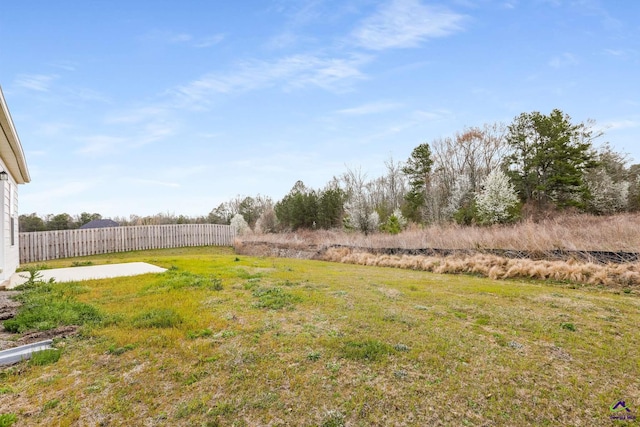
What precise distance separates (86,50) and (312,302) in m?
10.2

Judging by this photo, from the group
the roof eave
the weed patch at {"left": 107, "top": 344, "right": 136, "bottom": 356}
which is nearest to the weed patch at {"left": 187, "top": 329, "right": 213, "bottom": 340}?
the weed patch at {"left": 107, "top": 344, "right": 136, "bottom": 356}

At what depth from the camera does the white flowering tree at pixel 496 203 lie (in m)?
21.3

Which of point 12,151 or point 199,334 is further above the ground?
point 12,151

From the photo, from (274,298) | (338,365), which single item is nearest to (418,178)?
(274,298)

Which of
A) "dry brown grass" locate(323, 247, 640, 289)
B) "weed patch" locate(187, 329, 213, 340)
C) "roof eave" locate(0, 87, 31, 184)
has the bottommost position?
"dry brown grass" locate(323, 247, 640, 289)

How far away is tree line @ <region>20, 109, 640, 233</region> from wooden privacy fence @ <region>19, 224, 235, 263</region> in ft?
17.3

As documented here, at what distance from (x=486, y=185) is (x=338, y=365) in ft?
80.8

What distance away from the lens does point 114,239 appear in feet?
57.1

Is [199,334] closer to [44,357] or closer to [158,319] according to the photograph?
[158,319]

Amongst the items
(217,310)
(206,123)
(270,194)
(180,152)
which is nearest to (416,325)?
(217,310)

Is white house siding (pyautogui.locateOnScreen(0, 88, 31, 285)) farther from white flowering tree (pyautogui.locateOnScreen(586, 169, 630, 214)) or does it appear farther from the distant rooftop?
white flowering tree (pyautogui.locateOnScreen(586, 169, 630, 214))

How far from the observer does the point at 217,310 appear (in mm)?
4332

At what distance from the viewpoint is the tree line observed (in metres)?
23.3

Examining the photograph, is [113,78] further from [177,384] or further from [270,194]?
[270,194]
